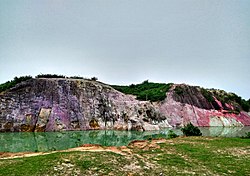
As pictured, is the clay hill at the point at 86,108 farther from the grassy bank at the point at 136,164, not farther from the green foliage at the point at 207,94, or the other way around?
the grassy bank at the point at 136,164

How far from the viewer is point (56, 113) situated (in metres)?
47.6

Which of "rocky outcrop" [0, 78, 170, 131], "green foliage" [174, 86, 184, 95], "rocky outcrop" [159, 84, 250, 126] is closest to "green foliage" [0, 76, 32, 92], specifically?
"rocky outcrop" [0, 78, 170, 131]

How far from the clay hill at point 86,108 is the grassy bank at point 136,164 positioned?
29.8 meters

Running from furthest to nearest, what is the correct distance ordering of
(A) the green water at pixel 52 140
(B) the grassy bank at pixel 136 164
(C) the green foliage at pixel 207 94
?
(C) the green foliage at pixel 207 94, (A) the green water at pixel 52 140, (B) the grassy bank at pixel 136 164

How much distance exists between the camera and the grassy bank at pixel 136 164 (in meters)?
13.4

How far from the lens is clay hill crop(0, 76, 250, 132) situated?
149 ft

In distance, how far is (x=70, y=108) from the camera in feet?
162

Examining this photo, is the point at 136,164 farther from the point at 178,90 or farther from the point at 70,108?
the point at 178,90

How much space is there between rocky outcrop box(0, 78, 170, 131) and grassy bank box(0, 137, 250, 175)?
97.3 feet

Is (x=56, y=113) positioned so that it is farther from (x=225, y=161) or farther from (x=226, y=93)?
(x=226, y=93)

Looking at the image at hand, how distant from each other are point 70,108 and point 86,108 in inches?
121

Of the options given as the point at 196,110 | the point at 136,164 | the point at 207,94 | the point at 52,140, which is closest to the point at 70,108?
the point at 52,140

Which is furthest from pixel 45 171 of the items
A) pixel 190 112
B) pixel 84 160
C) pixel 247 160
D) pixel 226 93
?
pixel 226 93

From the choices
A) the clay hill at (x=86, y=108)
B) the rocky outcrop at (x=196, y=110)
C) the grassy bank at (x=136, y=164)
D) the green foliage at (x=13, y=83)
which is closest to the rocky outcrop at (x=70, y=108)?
the clay hill at (x=86, y=108)
